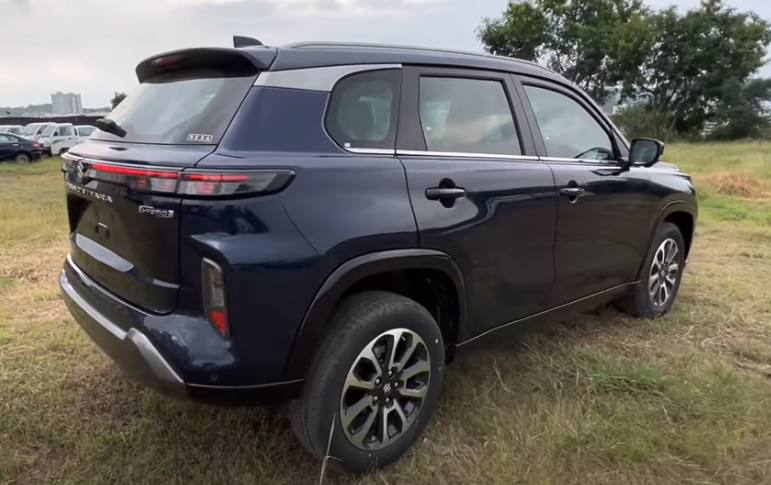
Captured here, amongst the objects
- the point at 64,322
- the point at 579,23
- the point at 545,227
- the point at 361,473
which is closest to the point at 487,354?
the point at 545,227

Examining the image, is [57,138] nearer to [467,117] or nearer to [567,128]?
[567,128]

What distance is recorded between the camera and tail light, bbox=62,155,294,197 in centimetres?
219

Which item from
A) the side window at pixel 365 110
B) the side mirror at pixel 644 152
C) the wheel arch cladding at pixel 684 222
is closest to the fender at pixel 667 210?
the wheel arch cladding at pixel 684 222

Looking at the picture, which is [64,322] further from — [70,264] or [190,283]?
[190,283]

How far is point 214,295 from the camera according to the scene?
7.33 feet

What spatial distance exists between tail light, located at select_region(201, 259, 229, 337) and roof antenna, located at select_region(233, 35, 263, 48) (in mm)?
1037

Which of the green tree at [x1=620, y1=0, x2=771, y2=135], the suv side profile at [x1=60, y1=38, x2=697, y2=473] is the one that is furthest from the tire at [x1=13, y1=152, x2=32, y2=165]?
the green tree at [x1=620, y1=0, x2=771, y2=135]

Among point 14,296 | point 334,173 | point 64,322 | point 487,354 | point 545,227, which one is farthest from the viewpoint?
point 14,296

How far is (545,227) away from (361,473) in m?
1.52

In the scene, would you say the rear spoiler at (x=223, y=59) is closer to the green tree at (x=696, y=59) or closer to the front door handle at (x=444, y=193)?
the front door handle at (x=444, y=193)

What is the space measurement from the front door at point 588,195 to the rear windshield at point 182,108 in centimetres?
166

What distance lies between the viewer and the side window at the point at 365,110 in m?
2.57

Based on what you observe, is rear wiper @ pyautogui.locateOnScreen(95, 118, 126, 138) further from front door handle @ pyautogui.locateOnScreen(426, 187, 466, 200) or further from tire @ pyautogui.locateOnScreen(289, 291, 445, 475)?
front door handle @ pyautogui.locateOnScreen(426, 187, 466, 200)

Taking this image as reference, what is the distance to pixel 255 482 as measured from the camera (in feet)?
8.57
